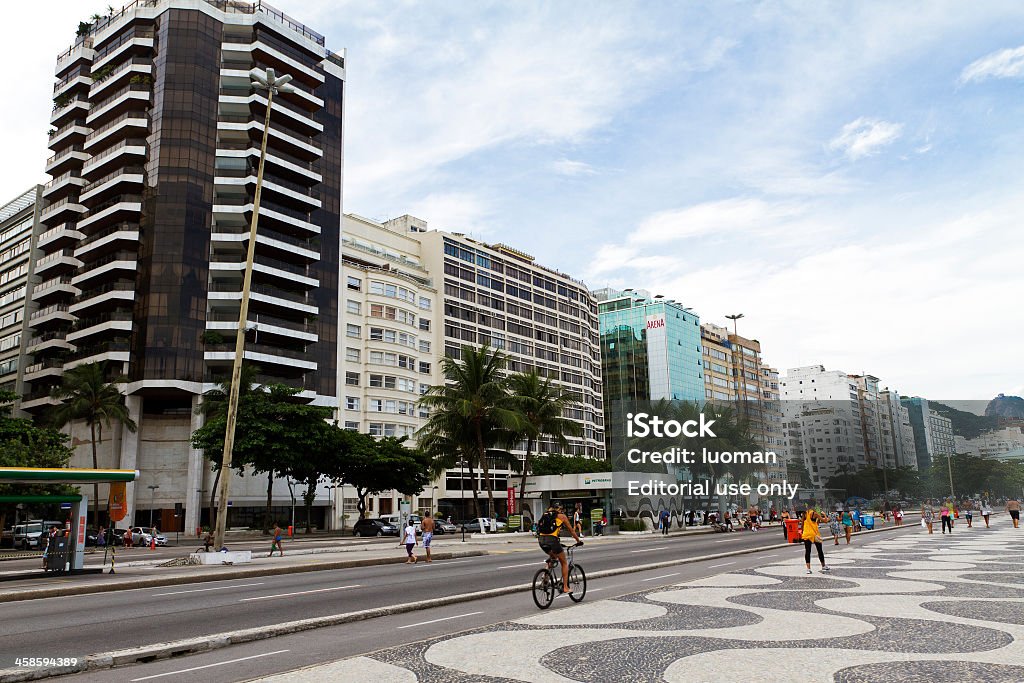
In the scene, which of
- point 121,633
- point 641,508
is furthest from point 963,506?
point 121,633

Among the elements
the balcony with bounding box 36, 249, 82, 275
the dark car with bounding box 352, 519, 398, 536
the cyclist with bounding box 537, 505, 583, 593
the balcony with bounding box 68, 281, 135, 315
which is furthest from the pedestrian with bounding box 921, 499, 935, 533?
the balcony with bounding box 36, 249, 82, 275

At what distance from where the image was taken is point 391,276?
277 feet

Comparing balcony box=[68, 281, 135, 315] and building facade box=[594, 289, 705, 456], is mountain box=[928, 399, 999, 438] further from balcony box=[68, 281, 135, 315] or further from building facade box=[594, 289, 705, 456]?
balcony box=[68, 281, 135, 315]

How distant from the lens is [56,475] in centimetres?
2069

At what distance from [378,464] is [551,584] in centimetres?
4791

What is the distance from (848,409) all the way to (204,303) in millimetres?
151093

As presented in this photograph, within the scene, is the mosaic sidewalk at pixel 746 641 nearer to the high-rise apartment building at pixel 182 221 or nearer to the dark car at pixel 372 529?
the dark car at pixel 372 529

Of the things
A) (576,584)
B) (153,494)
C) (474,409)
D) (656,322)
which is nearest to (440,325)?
(153,494)

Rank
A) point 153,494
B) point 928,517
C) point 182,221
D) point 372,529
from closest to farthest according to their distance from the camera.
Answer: point 928,517, point 372,529, point 153,494, point 182,221

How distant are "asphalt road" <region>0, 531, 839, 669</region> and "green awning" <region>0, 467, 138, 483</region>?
5059 mm

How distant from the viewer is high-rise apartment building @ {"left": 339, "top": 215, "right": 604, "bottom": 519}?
8056cm

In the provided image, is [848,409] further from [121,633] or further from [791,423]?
[121,633]

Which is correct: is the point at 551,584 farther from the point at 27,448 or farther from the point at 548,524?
the point at 27,448

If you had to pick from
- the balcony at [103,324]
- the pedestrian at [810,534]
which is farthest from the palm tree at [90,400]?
the pedestrian at [810,534]
